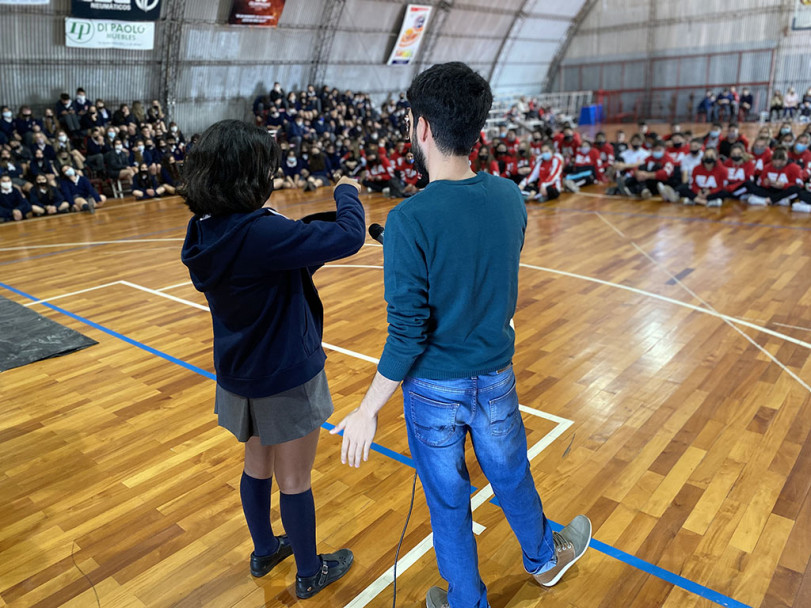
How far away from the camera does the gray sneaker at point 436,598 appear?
7.75ft

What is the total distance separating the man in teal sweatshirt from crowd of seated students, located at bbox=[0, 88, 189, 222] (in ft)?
40.8

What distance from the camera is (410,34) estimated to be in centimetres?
2208

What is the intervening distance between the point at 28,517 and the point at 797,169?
10.9 m

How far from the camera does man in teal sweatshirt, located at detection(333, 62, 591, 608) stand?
1679 millimetres

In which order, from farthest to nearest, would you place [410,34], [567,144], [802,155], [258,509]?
[410,34], [567,144], [802,155], [258,509]

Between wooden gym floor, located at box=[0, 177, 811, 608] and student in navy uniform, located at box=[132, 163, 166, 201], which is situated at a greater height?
student in navy uniform, located at box=[132, 163, 166, 201]

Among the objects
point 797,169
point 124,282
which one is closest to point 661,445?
point 124,282

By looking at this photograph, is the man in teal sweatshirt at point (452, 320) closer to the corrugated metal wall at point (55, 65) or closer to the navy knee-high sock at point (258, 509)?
the navy knee-high sock at point (258, 509)

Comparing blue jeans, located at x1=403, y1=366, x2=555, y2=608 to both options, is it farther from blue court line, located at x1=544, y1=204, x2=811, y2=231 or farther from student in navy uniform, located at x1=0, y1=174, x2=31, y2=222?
student in navy uniform, located at x1=0, y1=174, x2=31, y2=222

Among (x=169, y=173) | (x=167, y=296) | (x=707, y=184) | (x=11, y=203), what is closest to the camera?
(x=167, y=296)

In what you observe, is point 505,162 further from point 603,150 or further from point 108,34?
point 108,34

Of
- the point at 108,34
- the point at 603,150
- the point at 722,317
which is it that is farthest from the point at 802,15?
the point at 722,317

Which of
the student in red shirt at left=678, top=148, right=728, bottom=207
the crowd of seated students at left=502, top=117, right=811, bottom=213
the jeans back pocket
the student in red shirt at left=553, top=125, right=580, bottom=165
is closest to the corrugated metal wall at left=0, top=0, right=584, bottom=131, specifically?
the crowd of seated students at left=502, top=117, right=811, bottom=213

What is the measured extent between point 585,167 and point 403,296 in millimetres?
12347
